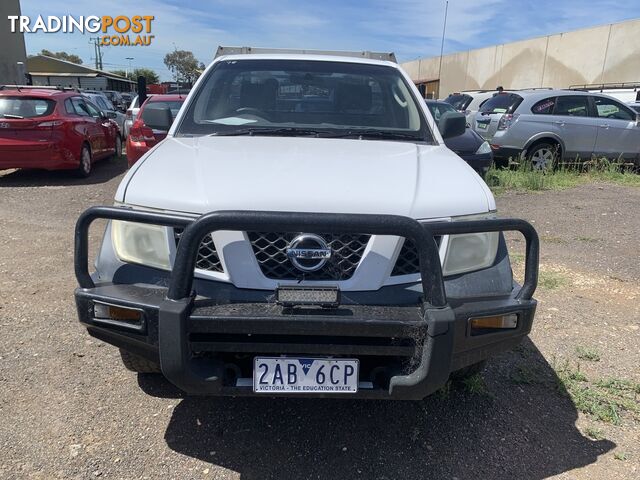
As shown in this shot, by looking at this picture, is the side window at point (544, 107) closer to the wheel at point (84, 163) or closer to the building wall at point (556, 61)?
the wheel at point (84, 163)

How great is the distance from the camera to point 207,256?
2.28 metres

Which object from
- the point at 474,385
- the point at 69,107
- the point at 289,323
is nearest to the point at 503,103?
the point at 69,107

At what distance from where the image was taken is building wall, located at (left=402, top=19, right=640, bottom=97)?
84.9ft

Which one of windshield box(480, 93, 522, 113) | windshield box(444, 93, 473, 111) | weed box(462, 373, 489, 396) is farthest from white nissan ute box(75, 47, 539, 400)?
windshield box(444, 93, 473, 111)

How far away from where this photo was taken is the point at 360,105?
12.2 feet

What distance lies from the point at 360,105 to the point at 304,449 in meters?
2.27

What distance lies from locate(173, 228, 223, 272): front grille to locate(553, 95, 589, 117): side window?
994 cm

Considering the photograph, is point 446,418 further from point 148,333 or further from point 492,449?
point 148,333

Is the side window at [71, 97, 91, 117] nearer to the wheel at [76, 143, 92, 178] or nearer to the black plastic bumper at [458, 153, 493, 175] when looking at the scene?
the wheel at [76, 143, 92, 178]

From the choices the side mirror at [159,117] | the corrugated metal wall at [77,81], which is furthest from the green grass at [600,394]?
the corrugated metal wall at [77,81]

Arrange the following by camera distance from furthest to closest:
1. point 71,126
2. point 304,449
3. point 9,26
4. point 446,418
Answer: point 9,26
point 71,126
point 446,418
point 304,449

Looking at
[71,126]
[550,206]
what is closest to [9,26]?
[71,126]

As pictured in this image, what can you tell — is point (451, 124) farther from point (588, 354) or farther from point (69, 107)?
point (69, 107)

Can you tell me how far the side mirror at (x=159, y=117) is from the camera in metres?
3.74
